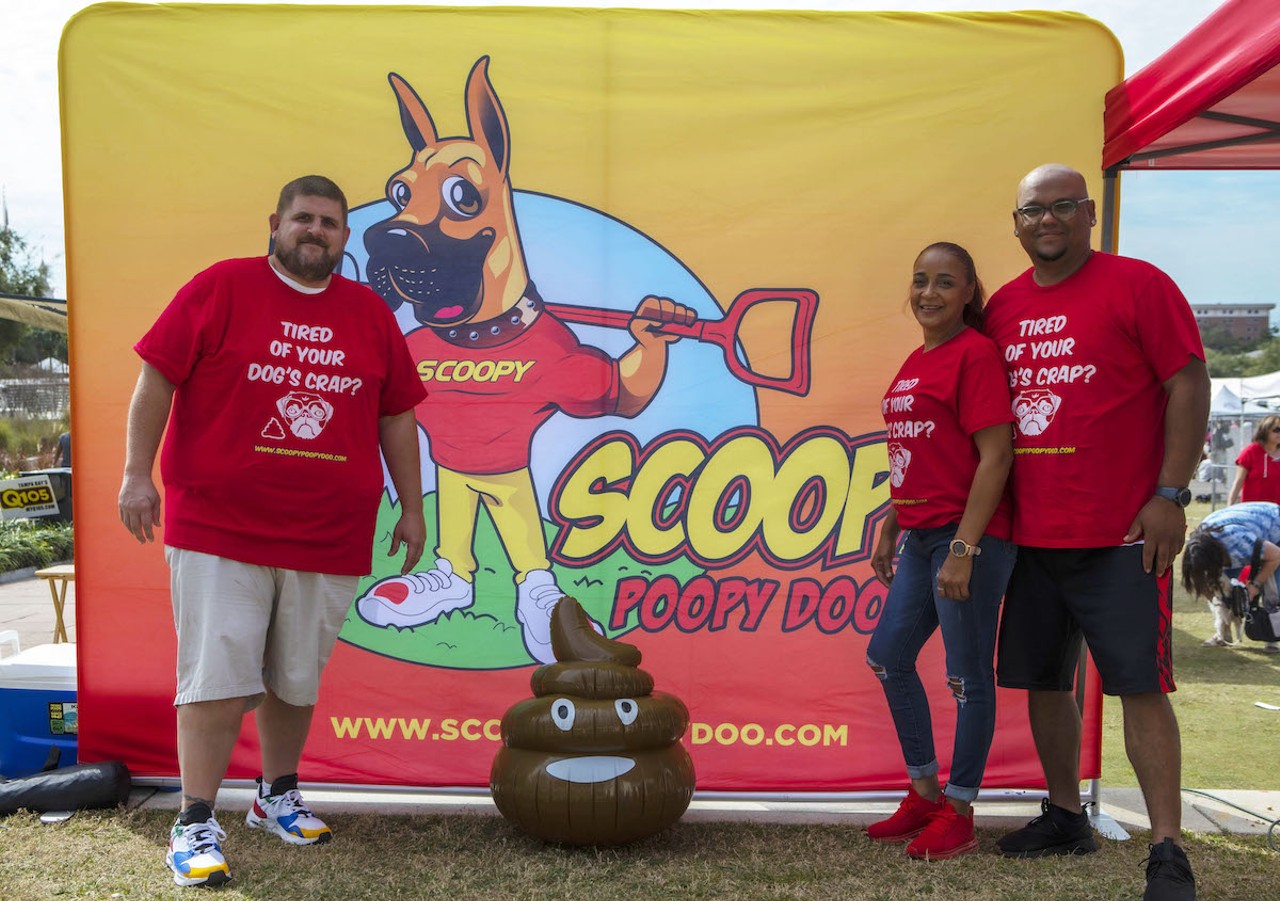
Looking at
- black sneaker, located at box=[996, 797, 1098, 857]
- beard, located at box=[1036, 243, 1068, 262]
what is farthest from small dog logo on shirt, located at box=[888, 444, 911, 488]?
black sneaker, located at box=[996, 797, 1098, 857]

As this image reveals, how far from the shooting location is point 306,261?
315 cm

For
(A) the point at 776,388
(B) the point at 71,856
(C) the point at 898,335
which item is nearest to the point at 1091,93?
(C) the point at 898,335

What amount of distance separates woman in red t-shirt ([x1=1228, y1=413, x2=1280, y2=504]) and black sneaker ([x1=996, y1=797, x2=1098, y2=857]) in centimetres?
564

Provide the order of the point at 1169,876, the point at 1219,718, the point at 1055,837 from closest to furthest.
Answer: the point at 1169,876
the point at 1055,837
the point at 1219,718

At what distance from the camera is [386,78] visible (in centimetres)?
379

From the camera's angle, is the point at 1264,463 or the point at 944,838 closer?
the point at 944,838

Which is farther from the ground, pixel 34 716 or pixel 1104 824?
pixel 34 716

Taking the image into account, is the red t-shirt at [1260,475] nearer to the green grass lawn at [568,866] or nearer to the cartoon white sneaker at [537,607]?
the green grass lawn at [568,866]

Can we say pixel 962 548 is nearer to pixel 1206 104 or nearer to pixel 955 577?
pixel 955 577

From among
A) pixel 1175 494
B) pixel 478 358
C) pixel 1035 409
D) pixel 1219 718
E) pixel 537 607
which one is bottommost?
pixel 1219 718

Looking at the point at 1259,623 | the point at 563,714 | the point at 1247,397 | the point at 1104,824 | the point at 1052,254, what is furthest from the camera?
the point at 1247,397

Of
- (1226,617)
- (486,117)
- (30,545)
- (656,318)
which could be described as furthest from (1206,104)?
(30,545)

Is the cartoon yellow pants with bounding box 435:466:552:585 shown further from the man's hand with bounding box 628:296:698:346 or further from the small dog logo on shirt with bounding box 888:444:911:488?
the small dog logo on shirt with bounding box 888:444:911:488

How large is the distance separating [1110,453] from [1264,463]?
247 inches
